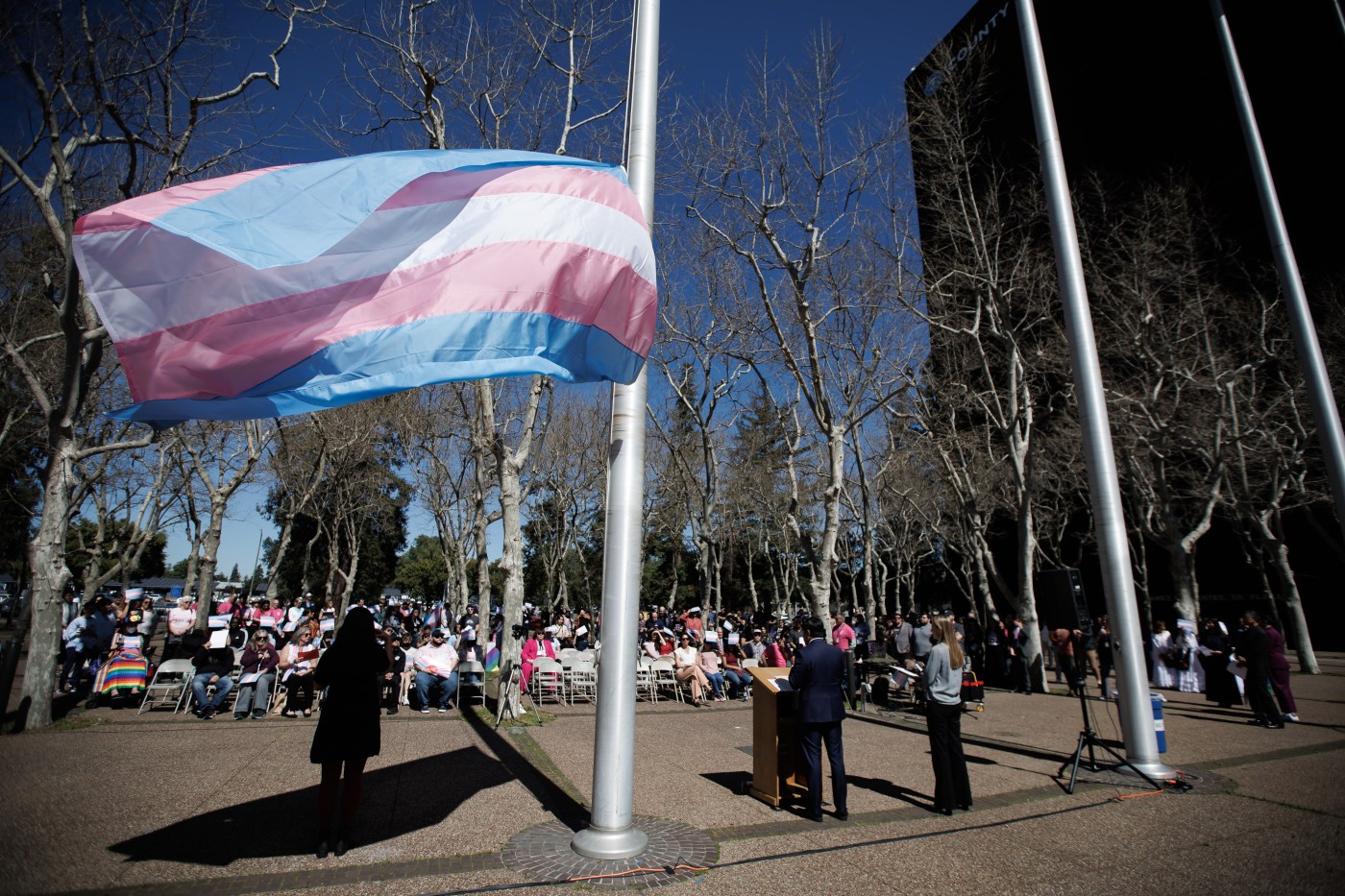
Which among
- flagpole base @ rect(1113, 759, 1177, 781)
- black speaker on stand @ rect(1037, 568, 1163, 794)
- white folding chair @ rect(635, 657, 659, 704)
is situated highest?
black speaker on stand @ rect(1037, 568, 1163, 794)

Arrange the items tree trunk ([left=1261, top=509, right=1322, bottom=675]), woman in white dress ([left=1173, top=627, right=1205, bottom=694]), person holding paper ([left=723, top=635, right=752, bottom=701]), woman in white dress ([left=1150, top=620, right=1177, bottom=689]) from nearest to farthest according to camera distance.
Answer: person holding paper ([left=723, top=635, right=752, bottom=701]) → woman in white dress ([left=1173, top=627, right=1205, bottom=694]) → woman in white dress ([left=1150, top=620, right=1177, bottom=689]) → tree trunk ([left=1261, top=509, right=1322, bottom=675])

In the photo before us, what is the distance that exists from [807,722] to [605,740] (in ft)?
6.72

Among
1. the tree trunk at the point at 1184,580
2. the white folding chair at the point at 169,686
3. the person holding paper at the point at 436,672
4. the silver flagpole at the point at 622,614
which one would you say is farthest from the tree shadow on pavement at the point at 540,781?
the tree trunk at the point at 1184,580

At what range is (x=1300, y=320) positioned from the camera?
986 centimetres

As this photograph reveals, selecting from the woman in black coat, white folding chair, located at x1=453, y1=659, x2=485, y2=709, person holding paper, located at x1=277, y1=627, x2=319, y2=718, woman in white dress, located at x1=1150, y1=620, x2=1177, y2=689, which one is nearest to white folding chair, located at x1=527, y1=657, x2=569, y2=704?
white folding chair, located at x1=453, y1=659, x2=485, y2=709

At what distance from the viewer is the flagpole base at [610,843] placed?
4840mm

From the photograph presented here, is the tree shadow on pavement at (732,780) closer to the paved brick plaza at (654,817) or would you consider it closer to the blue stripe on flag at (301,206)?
the paved brick plaza at (654,817)

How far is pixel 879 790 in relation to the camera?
7062 millimetres

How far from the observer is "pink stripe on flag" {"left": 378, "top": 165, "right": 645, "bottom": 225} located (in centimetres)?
489

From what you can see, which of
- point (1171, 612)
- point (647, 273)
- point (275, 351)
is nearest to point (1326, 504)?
point (1171, 612)

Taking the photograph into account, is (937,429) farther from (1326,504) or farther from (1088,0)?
(1088,0)

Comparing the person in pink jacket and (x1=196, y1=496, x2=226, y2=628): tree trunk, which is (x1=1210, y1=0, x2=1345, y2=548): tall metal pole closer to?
the person in pink jacket

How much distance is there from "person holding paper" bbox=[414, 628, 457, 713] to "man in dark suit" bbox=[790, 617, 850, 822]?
26.9 feet

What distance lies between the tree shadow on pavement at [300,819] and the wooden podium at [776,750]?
8.79ft
